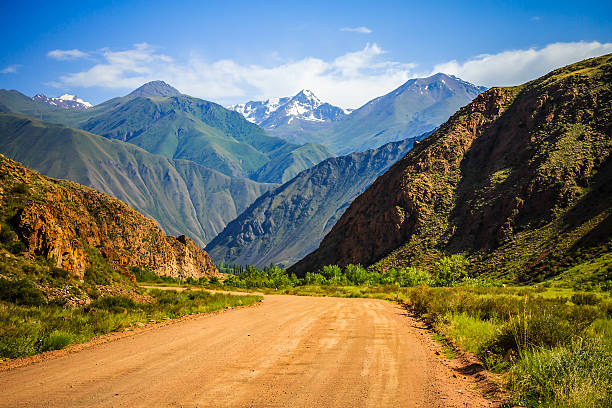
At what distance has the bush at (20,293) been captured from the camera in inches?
604

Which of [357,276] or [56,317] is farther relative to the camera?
[357,276]

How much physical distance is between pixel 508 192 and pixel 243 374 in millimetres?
83384

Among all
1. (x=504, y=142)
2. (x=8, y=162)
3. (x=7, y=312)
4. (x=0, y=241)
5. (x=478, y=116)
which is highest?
(x=478, y=116)

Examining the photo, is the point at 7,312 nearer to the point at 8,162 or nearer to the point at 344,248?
the point at 8,162

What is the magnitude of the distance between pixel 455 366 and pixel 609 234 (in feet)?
192

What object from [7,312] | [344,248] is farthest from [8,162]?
[344,248]

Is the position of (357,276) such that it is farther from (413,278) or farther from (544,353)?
(544,353)

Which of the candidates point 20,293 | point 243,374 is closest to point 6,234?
point 20,293

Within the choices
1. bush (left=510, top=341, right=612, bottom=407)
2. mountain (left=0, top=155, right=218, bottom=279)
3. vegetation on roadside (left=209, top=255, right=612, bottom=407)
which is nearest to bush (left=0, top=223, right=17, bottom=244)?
mountain (left=0, top=155, right=218, bottom=279)

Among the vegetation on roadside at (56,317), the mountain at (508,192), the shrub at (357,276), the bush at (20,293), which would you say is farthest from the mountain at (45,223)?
the shrub at (357,276)

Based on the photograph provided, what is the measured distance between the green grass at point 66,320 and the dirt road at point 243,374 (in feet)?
3.48

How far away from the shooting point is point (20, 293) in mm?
15742

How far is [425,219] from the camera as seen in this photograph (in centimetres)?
9006

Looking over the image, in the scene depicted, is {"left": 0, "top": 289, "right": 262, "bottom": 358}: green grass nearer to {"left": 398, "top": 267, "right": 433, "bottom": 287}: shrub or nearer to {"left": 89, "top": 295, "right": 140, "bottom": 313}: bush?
{"left": 89, "top": 295, "right": 140, "bottom": 313}: bush
